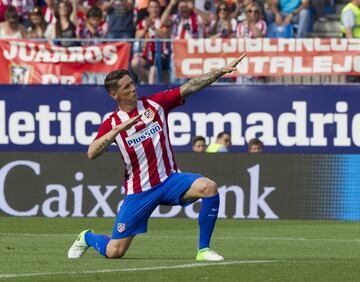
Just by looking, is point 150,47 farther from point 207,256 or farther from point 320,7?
point 207,256

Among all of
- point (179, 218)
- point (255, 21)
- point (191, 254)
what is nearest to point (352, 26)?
point (255, 21)

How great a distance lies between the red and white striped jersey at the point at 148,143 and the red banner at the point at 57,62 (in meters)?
10.9

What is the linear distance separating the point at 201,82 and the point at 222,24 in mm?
11945

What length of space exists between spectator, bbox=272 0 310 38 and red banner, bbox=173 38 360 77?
59.5 inches

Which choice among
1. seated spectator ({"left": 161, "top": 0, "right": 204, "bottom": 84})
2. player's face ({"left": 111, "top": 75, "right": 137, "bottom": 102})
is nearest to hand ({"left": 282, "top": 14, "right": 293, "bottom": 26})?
seated spectator ({"left": 161, "top": 0, "right": 204, "bottom": 84})

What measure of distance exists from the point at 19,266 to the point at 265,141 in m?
12.6

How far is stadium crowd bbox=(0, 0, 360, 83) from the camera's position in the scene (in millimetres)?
24125

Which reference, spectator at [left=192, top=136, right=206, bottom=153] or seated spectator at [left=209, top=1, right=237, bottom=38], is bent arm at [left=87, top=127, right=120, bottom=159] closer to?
spectator at [left=192, top=136, right=206, bottom=153]

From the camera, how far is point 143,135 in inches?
503

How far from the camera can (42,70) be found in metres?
24.3

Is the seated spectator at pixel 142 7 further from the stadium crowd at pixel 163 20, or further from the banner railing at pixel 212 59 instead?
the banner railing at pixel 212 59

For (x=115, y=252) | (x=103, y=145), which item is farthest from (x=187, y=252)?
(x=103, y=145)

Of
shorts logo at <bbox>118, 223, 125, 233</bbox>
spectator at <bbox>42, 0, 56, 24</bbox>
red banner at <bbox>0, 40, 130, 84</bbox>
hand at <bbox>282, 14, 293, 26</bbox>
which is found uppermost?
spectator at <bbox>42, 0, 56, 24</bbox>

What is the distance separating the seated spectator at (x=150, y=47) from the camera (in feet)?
78.7
